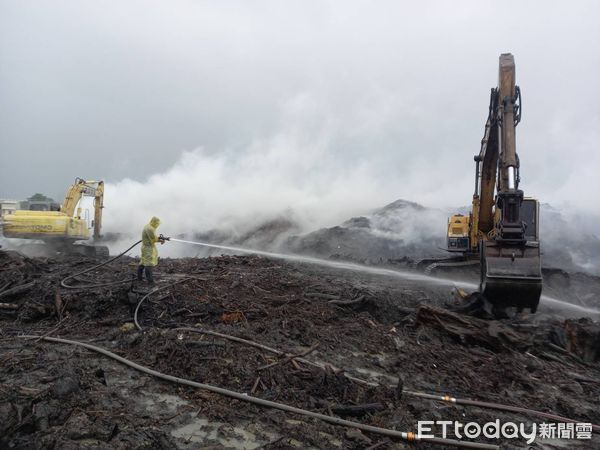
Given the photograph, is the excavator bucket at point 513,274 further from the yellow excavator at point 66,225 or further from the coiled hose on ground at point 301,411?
the yellow excavator at point 66,225

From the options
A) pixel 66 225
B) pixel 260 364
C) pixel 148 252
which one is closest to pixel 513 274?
pixel 260 364

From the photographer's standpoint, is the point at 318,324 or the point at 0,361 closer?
the point at 0,361

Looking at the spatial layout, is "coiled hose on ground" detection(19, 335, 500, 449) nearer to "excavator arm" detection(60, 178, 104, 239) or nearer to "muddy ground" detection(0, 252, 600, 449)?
"muddy ground" detection(0, 252, 600, 449)

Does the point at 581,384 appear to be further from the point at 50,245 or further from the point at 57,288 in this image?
the point at 50,245

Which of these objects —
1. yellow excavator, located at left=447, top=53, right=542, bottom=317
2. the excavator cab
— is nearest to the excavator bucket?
yellow excavator, located at left=447, top=53, right=542, bottom=317

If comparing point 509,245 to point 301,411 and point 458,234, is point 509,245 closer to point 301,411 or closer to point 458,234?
point 301,411

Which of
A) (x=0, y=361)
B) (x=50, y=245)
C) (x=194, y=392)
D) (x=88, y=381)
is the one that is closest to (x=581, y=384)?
(x=194, y=392)

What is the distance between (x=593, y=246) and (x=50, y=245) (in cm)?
3259

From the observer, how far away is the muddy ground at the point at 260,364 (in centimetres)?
403

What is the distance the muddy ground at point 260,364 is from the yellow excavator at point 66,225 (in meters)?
7.50

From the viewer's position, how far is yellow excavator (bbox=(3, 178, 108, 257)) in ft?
55.2

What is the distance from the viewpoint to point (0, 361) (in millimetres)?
5504

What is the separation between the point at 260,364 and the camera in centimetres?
556

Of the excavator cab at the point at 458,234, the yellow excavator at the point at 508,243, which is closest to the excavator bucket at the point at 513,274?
the yellow excavator at the point at 508,243
